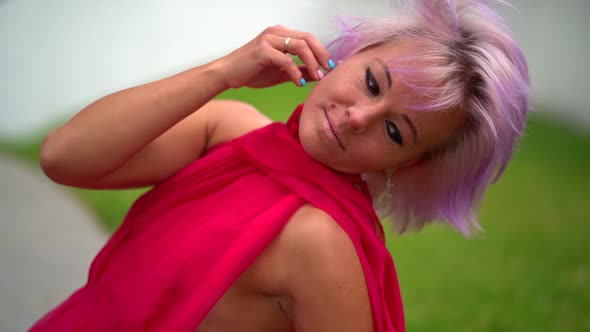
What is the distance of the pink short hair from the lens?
1004 millimetres

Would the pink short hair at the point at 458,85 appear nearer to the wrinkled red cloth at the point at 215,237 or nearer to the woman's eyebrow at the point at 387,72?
the woman's eyebrow at the point at 387,72

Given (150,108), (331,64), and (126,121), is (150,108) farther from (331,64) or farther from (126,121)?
(331,64)

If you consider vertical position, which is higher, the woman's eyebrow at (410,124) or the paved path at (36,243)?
the woman's eyebrow at (410,124)

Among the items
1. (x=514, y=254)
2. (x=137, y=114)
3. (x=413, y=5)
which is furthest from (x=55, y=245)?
(x=514, y=254)

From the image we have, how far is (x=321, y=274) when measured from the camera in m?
0.97

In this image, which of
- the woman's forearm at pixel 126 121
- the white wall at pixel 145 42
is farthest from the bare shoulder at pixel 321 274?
the white wall at pixel 145 42

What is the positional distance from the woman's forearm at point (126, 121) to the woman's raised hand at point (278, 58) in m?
0.03

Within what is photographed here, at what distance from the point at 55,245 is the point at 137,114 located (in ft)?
3.77

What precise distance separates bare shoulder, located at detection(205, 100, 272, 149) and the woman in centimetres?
11

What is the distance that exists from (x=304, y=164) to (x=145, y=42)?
254cm

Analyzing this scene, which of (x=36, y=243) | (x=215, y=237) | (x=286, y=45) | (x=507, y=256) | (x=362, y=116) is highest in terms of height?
(x=286, y=45)

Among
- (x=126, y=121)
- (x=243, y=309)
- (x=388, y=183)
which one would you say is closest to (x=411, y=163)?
(x=388, y=183)

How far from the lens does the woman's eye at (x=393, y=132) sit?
102 centimetres

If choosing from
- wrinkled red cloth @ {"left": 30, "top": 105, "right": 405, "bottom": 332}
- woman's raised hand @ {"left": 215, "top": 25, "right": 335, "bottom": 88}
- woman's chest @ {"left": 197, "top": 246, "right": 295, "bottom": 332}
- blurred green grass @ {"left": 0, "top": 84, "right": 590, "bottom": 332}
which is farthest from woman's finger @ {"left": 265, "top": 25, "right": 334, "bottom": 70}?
blurred green grass @ {"left": 0, "top": 84, "right": 590, "bottom": 332}
